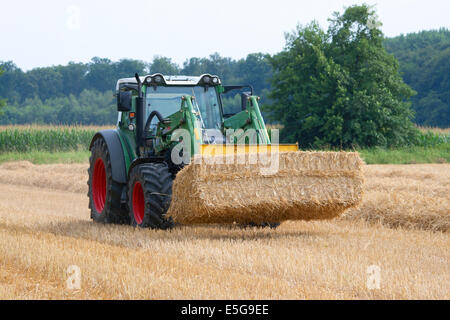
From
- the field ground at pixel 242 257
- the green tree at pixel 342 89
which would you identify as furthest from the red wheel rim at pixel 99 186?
the green tree at pixel 342 89

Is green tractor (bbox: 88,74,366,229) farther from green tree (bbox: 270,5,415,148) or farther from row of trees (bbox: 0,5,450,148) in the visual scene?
green tree (bbox: 270,5,415,148)

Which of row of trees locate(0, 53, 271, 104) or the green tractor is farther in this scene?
row of trees locate(0, 53, 271, 104)

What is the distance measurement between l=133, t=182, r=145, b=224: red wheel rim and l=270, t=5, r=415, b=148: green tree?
1050 inches

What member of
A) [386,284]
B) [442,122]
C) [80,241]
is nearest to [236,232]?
[80,241]

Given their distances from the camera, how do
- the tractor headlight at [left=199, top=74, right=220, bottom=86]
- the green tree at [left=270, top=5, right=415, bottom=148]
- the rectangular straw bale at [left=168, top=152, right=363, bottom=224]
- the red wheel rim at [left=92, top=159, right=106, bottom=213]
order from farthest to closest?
the green tree at [left=270, top=5, right=415, bottom=148] < the red wheel rim at [left=92, top=159, right=106, bottom=213] < the tractor headlight at [left=199, top=74, right=220, bottom=86] < the rectangular straw bale at [left=168, top=152, right=363, bottom=224]

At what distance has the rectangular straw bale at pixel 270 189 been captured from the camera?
7.85m

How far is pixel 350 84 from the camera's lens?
121ft

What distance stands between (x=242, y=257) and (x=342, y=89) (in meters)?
29.9

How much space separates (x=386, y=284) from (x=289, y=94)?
34394 mm

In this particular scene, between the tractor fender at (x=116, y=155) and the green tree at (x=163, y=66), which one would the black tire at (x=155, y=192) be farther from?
the green tree at (x=163, y=66)

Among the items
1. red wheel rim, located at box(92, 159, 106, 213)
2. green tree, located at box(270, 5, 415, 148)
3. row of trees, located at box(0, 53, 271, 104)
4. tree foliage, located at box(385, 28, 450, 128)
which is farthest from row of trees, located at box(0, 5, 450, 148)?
row of trees, located at box(0, 53, 271, 104)

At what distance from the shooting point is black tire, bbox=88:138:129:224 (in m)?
10.0
